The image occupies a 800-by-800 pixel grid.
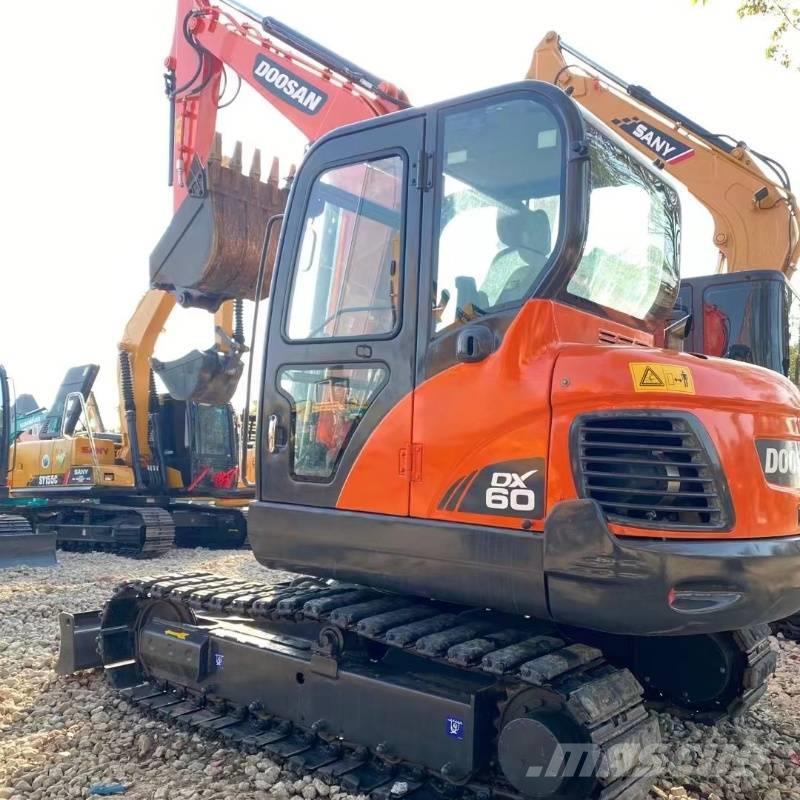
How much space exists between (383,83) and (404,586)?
4594 mm

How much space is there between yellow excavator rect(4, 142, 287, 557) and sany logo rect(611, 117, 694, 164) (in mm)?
4887

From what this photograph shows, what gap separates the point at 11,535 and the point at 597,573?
27.3 ft

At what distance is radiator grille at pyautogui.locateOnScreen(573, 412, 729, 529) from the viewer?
3.02 metres

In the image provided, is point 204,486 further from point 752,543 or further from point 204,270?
point 752,543

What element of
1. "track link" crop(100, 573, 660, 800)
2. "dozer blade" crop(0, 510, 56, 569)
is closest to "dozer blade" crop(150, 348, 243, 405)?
"dozer blade" crop(0, 510, 56, 569)

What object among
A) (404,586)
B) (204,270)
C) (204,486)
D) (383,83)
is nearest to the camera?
(404,586)

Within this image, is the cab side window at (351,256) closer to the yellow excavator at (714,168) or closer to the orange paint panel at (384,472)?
the orange paint panel at (384,472)

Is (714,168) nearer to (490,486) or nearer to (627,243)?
(627,243)

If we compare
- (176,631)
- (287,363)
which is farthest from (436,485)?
(176,631)

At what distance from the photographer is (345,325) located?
3914 mm

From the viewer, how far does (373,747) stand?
11.9ft

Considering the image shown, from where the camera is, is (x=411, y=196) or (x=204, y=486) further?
(x=204, y=486)

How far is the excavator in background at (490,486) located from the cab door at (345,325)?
0.01m

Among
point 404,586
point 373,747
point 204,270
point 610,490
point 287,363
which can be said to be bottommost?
point 373,747
